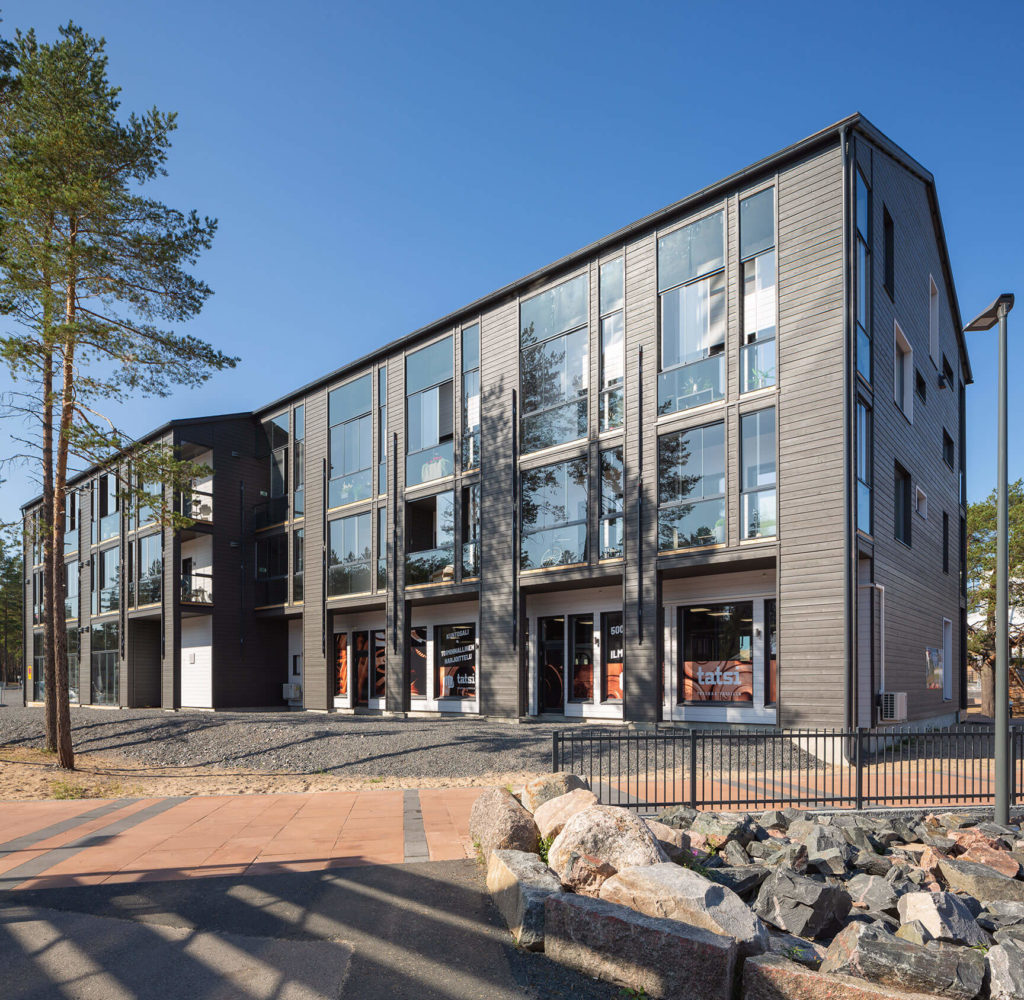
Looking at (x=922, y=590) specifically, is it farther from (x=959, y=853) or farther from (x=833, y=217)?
(x=959, y=853)

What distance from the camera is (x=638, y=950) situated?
518cm

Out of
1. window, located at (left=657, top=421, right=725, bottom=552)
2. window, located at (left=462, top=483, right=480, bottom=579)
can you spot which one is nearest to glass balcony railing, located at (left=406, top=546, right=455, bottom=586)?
window, located at (left=462, top=483, right=480, bottom=579)

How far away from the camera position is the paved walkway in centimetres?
745

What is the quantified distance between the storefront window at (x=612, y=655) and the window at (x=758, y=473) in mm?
5028

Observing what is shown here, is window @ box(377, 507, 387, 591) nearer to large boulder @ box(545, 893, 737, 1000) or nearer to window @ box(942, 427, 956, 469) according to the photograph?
window @ box(942, 427, 956, 469)

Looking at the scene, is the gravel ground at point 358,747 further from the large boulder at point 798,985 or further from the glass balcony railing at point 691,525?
the large boulder at point 798,985

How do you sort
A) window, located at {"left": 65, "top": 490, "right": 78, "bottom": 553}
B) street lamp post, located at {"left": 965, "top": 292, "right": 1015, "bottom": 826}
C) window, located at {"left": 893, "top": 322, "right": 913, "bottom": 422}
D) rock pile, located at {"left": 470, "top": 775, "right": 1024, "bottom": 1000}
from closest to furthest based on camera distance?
rock pile, located at {"left": 470, "top": 775, "right": 1024, "bottom": 1000}, street lamp post, located at {"left": 965, "top": 292, "right": 1015, "bottom": 826}, window, located at {"left": 893, "top": 322, "right": 913, "bottom": 422}, window, located at {"left": 65, "top": 490, "right": 78, "bottom": 553}

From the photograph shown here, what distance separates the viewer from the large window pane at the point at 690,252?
1781cm

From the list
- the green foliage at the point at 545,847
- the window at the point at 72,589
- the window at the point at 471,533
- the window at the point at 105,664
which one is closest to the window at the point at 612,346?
the window at the point at 471,533

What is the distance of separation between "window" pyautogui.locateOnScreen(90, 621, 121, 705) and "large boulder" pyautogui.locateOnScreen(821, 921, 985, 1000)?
33.5 meters

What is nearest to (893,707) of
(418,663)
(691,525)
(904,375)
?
(691,525)

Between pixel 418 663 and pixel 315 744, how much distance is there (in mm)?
10297

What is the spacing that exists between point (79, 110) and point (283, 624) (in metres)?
20.9

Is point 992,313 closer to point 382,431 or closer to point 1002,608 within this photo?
point 1002,608
